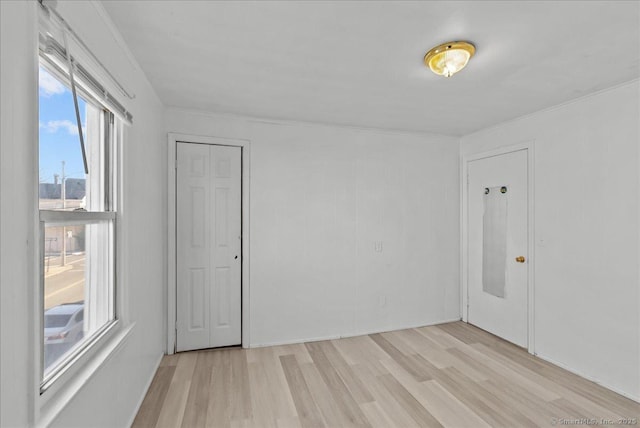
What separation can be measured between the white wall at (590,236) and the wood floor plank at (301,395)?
2.37m

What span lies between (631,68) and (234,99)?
3.07 metres

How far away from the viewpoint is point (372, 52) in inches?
74.3

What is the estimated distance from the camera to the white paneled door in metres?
2.99

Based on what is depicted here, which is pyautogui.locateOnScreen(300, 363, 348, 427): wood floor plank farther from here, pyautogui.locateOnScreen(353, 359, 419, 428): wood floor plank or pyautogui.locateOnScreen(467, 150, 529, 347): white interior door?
pyautogui.locateOnScreen(467, 150, 529, 347): white interior door

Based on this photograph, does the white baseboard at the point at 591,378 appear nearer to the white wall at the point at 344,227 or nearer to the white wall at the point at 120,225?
the white wall at the point at 344,227

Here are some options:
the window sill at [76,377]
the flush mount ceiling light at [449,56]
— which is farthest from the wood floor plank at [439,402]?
the flush mount ceiling light at [449,56]

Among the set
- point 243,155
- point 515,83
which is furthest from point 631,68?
point 243,155

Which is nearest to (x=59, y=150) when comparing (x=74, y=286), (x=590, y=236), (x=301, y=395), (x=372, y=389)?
(x=74, y=286)

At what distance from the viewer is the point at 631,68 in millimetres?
2115

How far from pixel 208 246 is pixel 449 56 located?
266 centimetres

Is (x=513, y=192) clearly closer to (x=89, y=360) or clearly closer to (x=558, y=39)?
(x=558, y=39)

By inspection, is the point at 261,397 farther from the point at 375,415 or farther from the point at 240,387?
the point at 375,415

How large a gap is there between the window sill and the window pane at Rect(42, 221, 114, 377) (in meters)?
0.06

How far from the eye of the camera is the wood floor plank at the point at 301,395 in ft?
6.72
